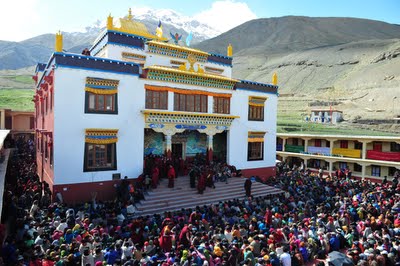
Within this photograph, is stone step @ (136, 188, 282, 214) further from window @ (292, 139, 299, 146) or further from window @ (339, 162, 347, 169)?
window @ (292, 139, 299, 146)

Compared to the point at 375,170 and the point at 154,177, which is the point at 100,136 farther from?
the point at 375,170

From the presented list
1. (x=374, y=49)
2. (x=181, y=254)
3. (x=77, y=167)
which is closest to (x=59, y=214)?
(x=77, y=167)

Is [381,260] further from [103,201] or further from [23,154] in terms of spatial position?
[23,154]

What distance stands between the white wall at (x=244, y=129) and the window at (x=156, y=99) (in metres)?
5.49

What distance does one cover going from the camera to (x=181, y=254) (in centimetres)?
930

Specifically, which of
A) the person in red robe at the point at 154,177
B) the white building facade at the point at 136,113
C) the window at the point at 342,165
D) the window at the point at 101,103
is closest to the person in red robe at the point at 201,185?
the person in red robe at the point at 154,177

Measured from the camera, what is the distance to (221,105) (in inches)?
865

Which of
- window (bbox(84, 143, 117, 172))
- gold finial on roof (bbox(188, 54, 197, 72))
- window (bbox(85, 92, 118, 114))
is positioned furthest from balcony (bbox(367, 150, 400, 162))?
window (bbox(85, 92, 118, 114))

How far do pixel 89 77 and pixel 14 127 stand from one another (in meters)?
25.9

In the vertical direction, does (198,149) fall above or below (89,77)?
below

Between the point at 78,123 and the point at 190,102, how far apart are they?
7387mm

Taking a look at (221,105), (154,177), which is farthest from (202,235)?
(221,105)

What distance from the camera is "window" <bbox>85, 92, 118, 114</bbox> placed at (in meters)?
16.4

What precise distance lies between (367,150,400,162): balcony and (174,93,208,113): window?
17700 mm
